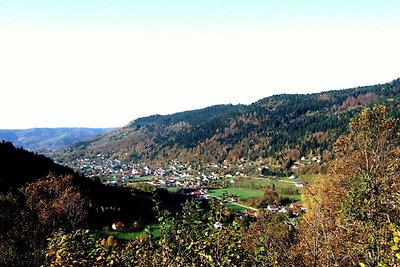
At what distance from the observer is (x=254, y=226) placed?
968cm

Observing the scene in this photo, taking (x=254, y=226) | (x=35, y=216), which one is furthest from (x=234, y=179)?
(x=254, y=226)

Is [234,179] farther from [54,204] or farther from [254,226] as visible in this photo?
[254,226]

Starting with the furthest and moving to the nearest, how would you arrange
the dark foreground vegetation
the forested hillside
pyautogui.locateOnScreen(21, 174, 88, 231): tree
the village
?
the village
pyautogui.locateOnScreen(21, 174, 88, 231): tree
the forested hillside
the dark foreground vegetation

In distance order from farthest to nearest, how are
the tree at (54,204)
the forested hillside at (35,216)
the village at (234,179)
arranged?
1. the village at (234,179)
2. the tree at (54,204)
3. the forested hillside at (35,216)

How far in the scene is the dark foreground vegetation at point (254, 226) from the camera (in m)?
6.88

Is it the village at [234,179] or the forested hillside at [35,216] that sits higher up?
the forested hillside at [35,216]

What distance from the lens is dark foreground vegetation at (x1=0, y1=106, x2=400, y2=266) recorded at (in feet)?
22.6

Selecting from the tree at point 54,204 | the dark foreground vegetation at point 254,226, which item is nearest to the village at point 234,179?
the tree at point 54,204

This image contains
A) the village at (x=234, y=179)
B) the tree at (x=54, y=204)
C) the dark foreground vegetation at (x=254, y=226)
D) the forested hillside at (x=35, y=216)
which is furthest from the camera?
the village at (x=234, y=179)

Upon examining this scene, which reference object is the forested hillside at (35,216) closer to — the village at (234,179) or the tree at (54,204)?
the tree at (54,204)

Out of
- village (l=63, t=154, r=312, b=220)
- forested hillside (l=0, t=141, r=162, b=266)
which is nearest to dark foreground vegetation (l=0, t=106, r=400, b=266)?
forested hillside (l=0, t=141, r=162, b=266)

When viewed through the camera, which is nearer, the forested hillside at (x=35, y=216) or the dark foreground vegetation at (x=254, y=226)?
the dark foreground vegetation at (x=254, y=226)

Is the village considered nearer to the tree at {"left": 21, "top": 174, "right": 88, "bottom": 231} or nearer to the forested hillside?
the forested hillside

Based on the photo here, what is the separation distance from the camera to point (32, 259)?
58.1 feet
